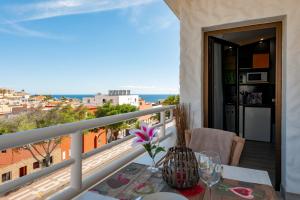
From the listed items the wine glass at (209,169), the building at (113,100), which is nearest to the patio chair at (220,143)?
the wine glass at (209,169)

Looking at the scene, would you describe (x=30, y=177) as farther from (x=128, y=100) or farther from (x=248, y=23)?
(x=128, y=100)

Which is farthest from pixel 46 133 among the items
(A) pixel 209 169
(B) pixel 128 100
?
(B) pixel 128 100

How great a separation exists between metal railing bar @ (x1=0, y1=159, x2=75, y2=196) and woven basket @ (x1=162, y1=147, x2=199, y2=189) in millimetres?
835

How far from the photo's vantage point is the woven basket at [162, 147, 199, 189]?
40.3 inches

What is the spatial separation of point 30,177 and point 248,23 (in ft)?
9.20

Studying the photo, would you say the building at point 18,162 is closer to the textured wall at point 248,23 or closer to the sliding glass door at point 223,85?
the textured wall at point 248,23

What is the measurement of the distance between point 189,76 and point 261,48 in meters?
2.67

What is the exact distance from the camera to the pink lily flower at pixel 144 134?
109 centimetres

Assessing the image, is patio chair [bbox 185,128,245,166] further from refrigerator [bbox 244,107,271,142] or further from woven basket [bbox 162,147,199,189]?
refrigerator [bbox 244,107,271,142]

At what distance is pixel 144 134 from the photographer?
111 centimetres

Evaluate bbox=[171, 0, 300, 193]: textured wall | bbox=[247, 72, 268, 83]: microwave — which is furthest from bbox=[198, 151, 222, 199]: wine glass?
bbox=[247, 72, 268, 83]: microwave

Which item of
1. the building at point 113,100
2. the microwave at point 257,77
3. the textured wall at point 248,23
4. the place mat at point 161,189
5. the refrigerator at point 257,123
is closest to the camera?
the place mat at point 161,189

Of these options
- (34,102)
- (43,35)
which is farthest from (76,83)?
(34,102)

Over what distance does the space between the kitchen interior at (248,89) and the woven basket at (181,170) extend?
2.57 metres
